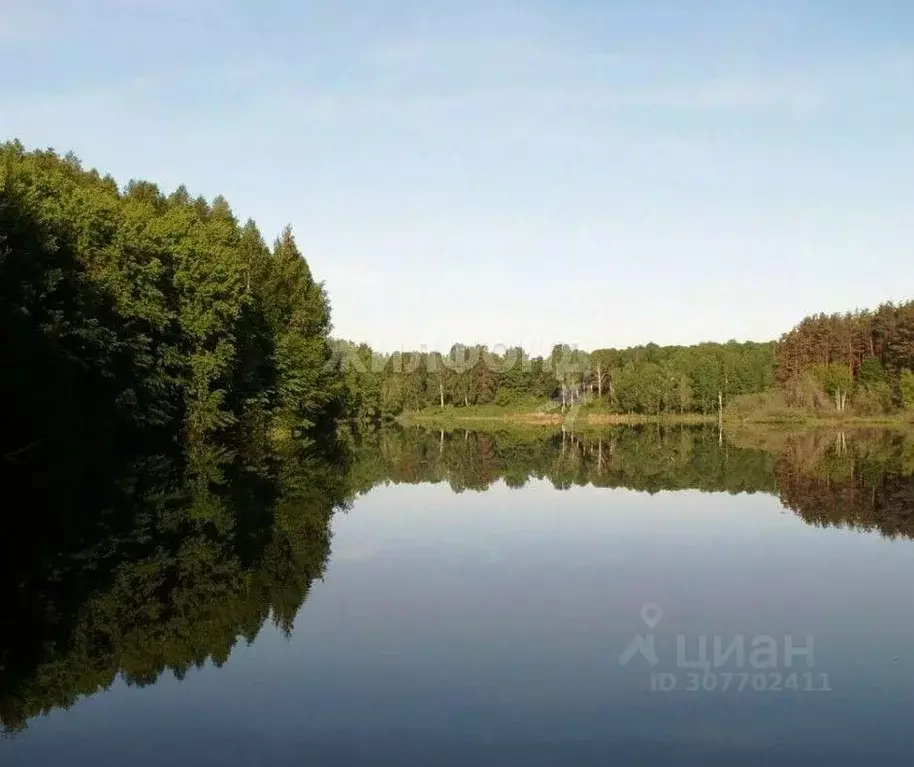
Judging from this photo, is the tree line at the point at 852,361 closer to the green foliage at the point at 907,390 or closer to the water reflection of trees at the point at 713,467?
the green foliage at the point at 907,390

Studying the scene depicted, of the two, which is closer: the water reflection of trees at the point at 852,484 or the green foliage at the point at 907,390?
the water reflection of trees at the point at 852,484

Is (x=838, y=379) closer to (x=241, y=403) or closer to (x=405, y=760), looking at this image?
(x=241, y=403)

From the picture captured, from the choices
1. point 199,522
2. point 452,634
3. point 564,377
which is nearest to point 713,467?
point 199,522

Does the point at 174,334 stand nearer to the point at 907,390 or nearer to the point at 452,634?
the point at 452,634

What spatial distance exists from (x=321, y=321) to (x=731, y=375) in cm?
6293

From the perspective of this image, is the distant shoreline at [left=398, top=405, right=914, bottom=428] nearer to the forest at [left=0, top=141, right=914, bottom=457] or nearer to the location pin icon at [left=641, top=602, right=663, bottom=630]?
the forest at [left=0, top=141, right=914, bottom=457]

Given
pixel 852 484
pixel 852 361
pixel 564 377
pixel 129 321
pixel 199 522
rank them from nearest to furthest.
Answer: pixel 199 522 → pixel 852 484 → pixel 129 321 → pixel 852 361 → pixel 564 377

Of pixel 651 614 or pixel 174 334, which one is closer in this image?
pixel 651 614

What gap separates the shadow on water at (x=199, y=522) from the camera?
1101 cm

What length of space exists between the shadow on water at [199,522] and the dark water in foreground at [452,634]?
0.08m

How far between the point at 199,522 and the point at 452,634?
10.4 meters

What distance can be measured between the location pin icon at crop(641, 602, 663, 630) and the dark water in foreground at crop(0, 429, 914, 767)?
0.06 m

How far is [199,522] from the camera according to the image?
20.4m

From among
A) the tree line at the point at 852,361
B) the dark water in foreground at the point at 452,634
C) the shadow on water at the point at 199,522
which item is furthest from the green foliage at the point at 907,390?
the dark water in foreground at the point at 452,634
